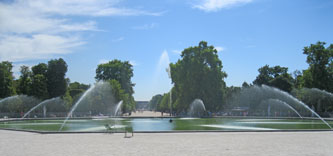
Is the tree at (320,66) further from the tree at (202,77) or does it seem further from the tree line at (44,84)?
the tree line at (44,84)

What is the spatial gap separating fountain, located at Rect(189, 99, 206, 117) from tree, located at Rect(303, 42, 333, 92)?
22.6 metres

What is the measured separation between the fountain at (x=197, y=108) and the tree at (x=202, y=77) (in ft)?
2.75

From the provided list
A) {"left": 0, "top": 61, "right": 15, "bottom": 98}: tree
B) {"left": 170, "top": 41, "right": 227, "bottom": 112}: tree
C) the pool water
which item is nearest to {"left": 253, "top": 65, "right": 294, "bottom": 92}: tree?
{"left": 170, "top": 41, "right": 227, "bottom": 112}: tree

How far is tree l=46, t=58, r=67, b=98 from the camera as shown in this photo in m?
79.4

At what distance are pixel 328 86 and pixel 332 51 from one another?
7203mm

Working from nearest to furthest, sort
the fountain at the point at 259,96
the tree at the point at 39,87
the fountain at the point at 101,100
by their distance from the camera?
1. the tree at the point at 39,87
2. the fountain at the point at 101,100
3. the fountain at the point at 259,96

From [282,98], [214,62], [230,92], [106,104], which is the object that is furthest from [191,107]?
[230,92]

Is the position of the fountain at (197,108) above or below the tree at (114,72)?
below

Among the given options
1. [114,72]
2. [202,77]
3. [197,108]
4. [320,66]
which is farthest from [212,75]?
[114,72]

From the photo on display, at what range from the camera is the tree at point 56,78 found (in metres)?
79.4

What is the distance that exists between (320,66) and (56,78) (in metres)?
57.7

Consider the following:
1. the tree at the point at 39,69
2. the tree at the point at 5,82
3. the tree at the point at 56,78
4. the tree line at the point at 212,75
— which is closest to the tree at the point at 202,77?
the tree line at the point at 212,75

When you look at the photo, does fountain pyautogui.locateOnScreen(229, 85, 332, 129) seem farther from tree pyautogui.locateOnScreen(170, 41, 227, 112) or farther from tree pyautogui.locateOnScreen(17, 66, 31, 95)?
tree pyautogui.locateOnScreen(17, 66, 31, 95)

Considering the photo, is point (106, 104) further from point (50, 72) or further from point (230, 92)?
point (230, 92)
